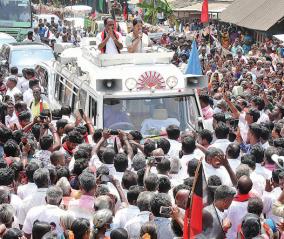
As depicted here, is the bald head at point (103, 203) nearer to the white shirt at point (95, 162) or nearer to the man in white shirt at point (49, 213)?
→ the man in white shirt at point (49, 213)

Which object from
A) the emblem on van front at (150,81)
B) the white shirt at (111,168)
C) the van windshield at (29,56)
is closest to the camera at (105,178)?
the white shirt at (111,168)

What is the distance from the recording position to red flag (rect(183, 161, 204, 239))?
5.54m

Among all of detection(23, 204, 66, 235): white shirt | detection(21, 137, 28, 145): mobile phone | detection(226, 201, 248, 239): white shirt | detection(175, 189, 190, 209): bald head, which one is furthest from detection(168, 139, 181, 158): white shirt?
detection(23, 204, 66, 235): white shirt

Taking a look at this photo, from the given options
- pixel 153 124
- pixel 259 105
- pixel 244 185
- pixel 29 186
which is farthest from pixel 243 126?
pixel 29 186

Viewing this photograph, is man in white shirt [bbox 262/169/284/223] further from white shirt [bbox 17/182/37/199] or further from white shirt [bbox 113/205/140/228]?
white shirt [bbox 17/182/37/199]

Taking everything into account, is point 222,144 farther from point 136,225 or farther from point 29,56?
point 29,56

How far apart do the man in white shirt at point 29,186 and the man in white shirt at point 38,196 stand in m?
0.22

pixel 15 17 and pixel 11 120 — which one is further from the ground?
pixel 15 17

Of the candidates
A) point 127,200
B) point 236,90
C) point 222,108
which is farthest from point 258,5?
point 127,200

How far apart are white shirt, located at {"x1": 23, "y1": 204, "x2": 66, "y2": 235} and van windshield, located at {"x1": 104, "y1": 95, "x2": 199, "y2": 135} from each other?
370cm

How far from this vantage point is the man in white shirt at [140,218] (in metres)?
6.71

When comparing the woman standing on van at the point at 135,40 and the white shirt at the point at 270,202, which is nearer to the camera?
the white shirt at the point at 270,202

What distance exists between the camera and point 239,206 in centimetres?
705

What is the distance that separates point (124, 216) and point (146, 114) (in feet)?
12.9
